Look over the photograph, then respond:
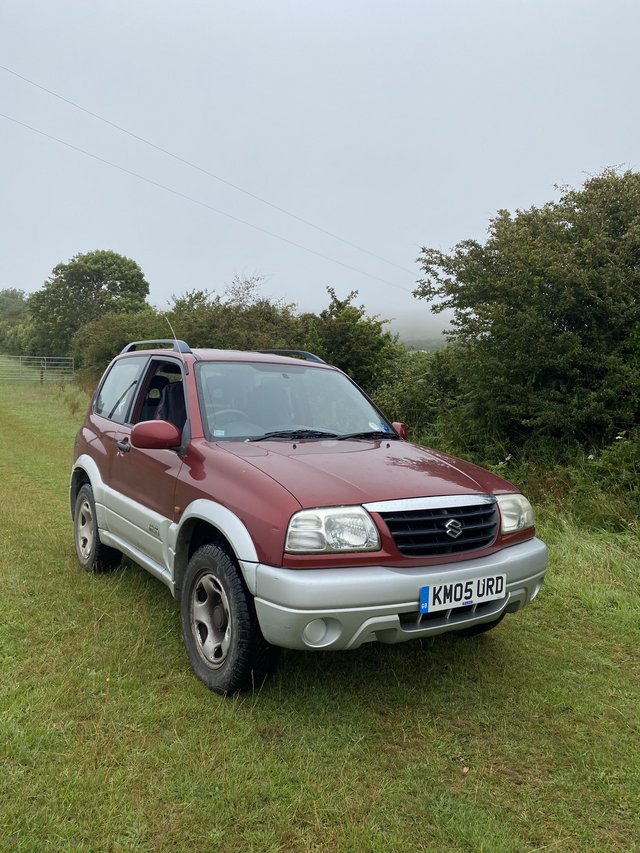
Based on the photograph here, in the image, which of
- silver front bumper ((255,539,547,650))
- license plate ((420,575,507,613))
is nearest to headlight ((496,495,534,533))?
license plate ((420,575,507,613))

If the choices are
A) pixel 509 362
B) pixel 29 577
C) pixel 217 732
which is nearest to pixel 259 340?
pixel 509 362

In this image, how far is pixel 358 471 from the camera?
310cm

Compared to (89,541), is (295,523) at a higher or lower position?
higher

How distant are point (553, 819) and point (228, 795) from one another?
123 cm

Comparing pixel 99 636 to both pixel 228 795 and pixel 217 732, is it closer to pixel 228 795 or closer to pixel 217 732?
pixel 217 732

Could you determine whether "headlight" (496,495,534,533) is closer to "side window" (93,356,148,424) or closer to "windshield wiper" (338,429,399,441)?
"windshield wiper" (338,429,399,441)

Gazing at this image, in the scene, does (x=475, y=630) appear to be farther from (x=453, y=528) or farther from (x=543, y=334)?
(x=543, y=334)

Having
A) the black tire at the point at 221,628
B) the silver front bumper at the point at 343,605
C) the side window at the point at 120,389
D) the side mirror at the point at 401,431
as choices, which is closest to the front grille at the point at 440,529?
the silver front bumper at the point at 343,605

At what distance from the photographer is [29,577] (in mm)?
4547

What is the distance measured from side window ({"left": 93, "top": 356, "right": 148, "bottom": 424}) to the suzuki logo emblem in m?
2.68

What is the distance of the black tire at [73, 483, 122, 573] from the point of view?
4.66 meters

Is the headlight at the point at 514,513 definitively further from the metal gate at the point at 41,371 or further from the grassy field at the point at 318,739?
the metal gate at the point at 41,371

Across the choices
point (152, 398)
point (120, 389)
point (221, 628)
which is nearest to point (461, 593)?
point (221, 628)

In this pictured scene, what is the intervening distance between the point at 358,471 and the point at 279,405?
1055mm
